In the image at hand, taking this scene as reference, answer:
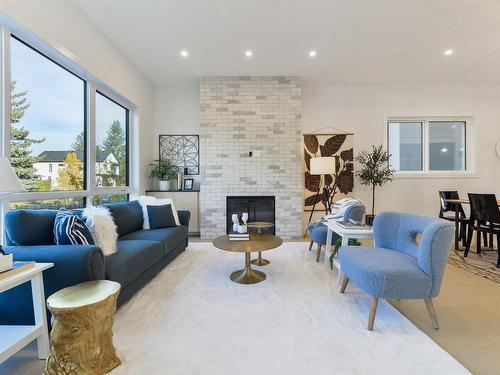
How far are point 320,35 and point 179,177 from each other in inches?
132

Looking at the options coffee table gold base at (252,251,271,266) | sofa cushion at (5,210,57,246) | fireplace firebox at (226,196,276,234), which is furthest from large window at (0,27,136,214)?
coffee table gold base at (252,251,271,266)

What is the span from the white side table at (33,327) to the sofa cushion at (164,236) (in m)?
1.33

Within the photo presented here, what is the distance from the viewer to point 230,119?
469 centimetres

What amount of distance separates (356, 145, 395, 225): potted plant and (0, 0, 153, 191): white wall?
423 centimetres

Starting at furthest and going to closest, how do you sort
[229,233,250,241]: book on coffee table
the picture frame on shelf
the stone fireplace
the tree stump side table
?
the picture frame on shelf
the stone fireplace
[229,233,250,241]: book on coffee table
the tree stump side table

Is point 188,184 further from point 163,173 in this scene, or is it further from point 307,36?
point 307,36

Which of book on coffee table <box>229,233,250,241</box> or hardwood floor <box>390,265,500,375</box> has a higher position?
book on coffee table <box>229,233,250,241</box>

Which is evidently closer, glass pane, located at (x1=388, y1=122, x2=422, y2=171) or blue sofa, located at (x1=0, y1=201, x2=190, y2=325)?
blue sofa, located at (x1=0, y1=201, x2=190, y2=325)

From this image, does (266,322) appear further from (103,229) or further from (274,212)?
(274,212)

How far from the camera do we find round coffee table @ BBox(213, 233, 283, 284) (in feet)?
8.07

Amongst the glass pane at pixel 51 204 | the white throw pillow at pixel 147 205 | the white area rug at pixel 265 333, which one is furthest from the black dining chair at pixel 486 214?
the glass pane at pixel 51 204

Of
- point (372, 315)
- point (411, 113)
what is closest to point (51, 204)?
point (372, 315)

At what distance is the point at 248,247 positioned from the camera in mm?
2459

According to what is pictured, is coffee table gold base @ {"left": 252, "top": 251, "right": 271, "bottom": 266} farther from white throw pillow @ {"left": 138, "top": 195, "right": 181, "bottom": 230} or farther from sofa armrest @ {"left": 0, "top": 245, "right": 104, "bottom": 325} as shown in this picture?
sofa armrest @ {"left": 0, "top": 245, "right": 104, "bottom": 325}
